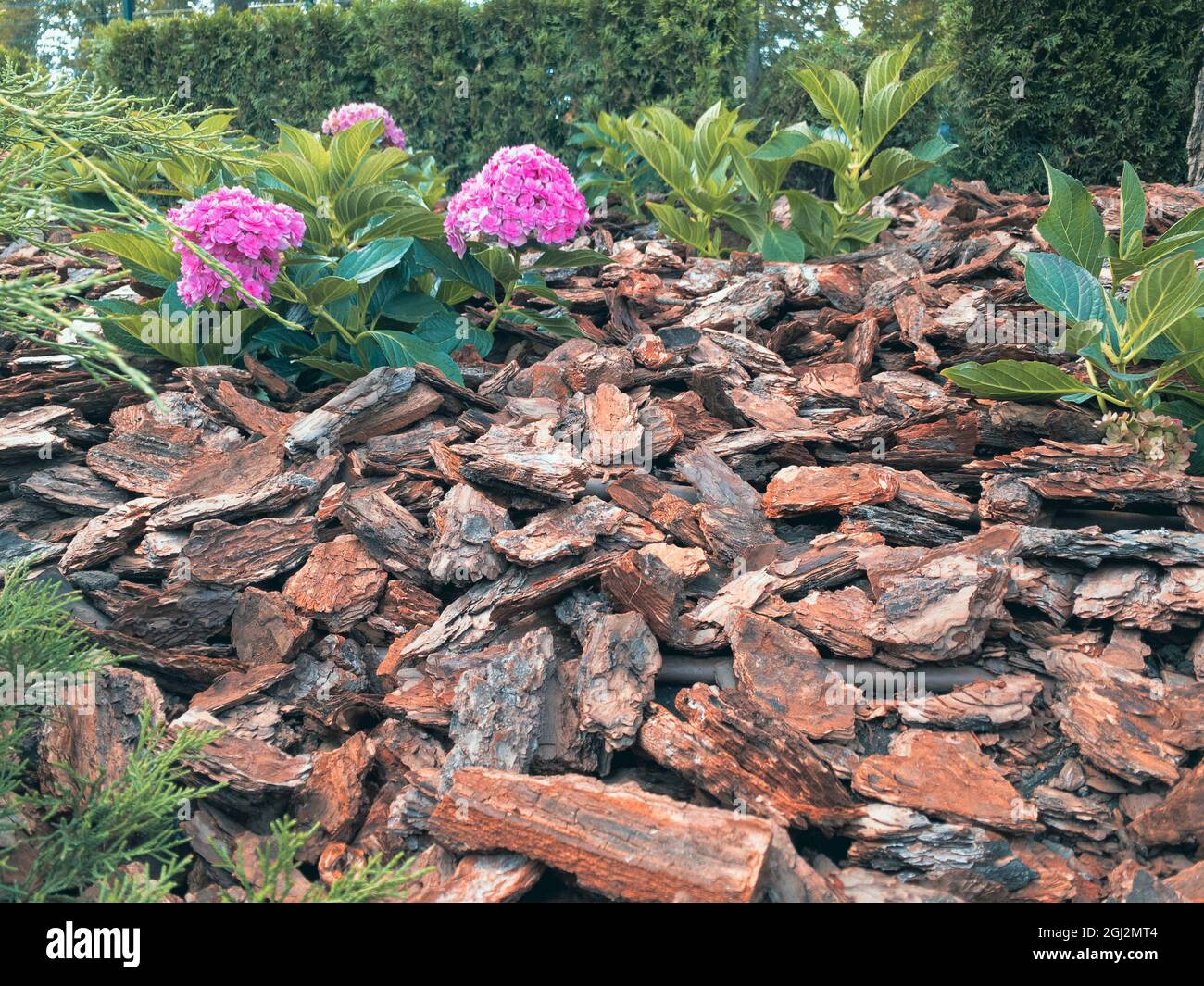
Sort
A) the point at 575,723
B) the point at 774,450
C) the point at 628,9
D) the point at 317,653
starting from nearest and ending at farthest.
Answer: the point at 575,723, the point at 317,653, the point at 774,450, the point at 628,9

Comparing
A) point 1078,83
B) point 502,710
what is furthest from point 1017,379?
point 1078,83

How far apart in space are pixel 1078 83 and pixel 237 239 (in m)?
5.72

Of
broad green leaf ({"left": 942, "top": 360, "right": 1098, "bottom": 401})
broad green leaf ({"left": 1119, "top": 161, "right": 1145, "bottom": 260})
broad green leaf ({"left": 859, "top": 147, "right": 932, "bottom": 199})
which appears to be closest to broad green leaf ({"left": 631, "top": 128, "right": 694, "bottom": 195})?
broad green leaf ({"left": 859, "top": 147, "right": 932, "bottom": 199})

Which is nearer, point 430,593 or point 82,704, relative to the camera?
point 82,704

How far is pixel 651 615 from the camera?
251cm

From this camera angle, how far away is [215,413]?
3531mm

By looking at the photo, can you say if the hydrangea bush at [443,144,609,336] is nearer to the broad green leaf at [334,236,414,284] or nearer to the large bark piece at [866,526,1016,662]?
the broad green leaf at [334,236,414,284]

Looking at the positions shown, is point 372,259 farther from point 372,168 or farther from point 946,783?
point 946,783

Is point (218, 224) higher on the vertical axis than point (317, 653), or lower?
higher

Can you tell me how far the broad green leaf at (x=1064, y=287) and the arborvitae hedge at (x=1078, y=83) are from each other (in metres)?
3.95

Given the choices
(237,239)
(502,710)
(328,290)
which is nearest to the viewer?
(502,710)
